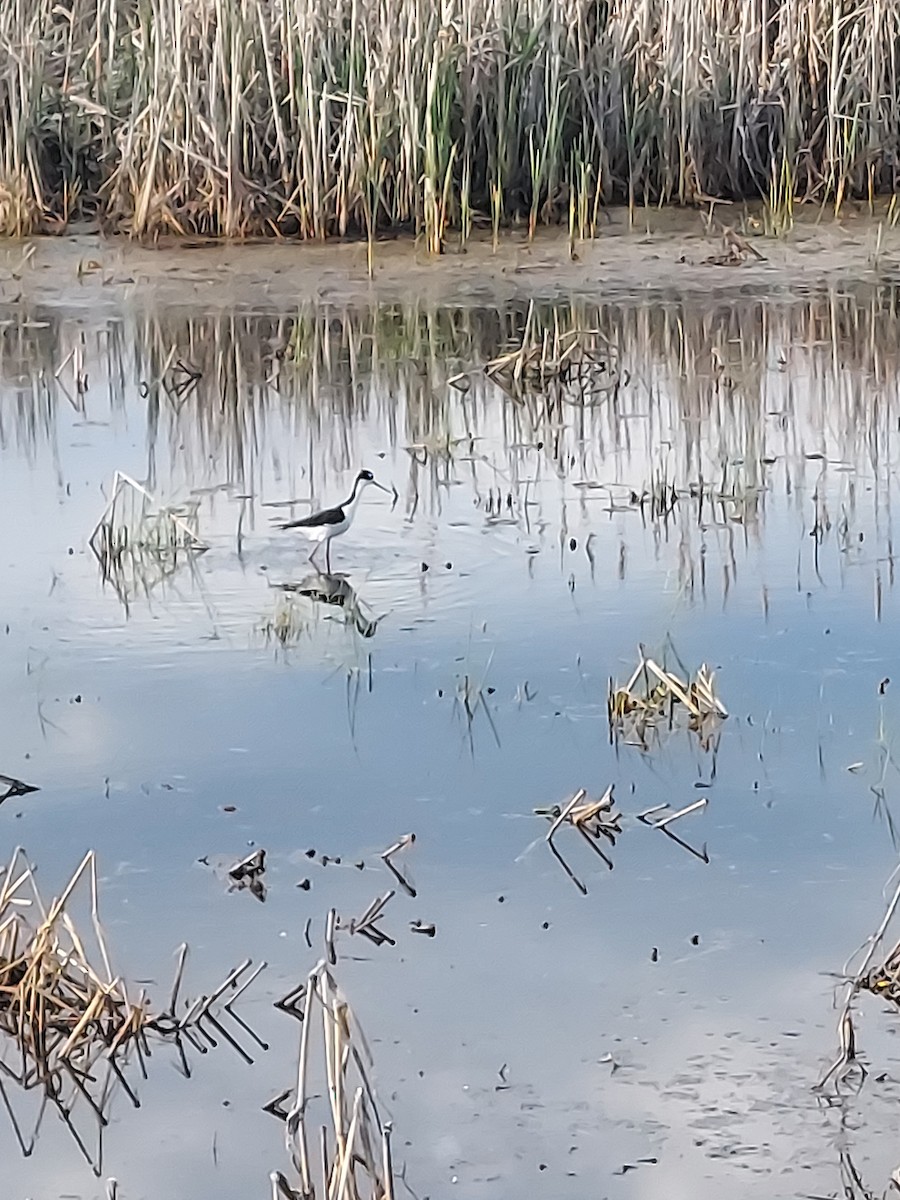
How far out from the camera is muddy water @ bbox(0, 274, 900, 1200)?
3428 mm

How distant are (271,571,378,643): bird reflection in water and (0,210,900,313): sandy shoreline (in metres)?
4.08

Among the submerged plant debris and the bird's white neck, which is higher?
the bird's white neck

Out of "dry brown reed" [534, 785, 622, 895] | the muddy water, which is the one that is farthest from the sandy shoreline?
"dry brown reed" [534, 785, 622, 895]

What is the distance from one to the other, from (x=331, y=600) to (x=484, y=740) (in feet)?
3.91

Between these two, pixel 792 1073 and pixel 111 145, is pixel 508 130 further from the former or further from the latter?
pixel 792 1073

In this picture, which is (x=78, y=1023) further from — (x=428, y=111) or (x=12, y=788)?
(x=428, y=111)

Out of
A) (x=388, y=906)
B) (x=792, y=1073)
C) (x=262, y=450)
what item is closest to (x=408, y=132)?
(x=262, y=450)

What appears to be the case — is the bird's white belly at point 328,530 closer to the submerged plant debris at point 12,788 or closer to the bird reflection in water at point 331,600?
the bird reflection in water at point 331,600

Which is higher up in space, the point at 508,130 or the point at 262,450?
the point at 508,130

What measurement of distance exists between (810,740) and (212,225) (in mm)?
6881

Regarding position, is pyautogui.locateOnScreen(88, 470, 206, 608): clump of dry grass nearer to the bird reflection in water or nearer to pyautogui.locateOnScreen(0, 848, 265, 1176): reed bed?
the bird reflection in water

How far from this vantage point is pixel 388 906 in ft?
13.7

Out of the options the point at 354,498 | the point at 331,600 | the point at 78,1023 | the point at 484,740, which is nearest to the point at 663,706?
the point at 484,740

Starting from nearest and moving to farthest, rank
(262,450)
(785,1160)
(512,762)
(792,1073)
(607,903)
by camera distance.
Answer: (785,1160)
(792,1073)
(607,903)
(512,762)
(262,450)
